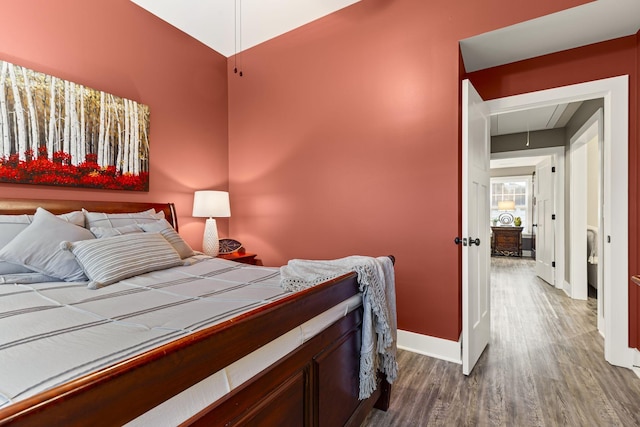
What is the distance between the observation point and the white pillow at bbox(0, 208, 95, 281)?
5.72 ft

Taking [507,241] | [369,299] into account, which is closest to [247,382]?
[369,299]

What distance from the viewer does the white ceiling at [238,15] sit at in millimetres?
2797

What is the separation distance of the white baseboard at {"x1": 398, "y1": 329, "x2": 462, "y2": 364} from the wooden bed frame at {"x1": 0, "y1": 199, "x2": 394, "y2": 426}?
3.24 feet

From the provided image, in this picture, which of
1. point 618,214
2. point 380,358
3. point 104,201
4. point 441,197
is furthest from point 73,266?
point 618,214

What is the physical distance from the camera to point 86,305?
1.31 metres

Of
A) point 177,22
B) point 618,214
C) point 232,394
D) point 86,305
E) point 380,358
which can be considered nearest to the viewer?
point 232,394

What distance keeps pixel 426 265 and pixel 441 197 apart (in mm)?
558

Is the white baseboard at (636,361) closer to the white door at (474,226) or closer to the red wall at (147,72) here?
the white door at (474,226)

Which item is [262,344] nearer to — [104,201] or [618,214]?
[104,201]

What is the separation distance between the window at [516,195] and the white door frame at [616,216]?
22.0 feet

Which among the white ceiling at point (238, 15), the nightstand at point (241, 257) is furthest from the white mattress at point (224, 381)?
the white ceiling at point (238, 15)

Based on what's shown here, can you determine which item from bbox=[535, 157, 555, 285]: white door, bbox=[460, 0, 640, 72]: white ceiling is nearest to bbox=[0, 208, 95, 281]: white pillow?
bbox=[460, 0, 640, 72]: white ceiling

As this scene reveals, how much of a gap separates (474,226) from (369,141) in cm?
112

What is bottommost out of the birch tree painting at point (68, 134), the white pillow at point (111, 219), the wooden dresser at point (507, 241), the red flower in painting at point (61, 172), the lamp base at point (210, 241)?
the wooden dresser at point (507, 241)
